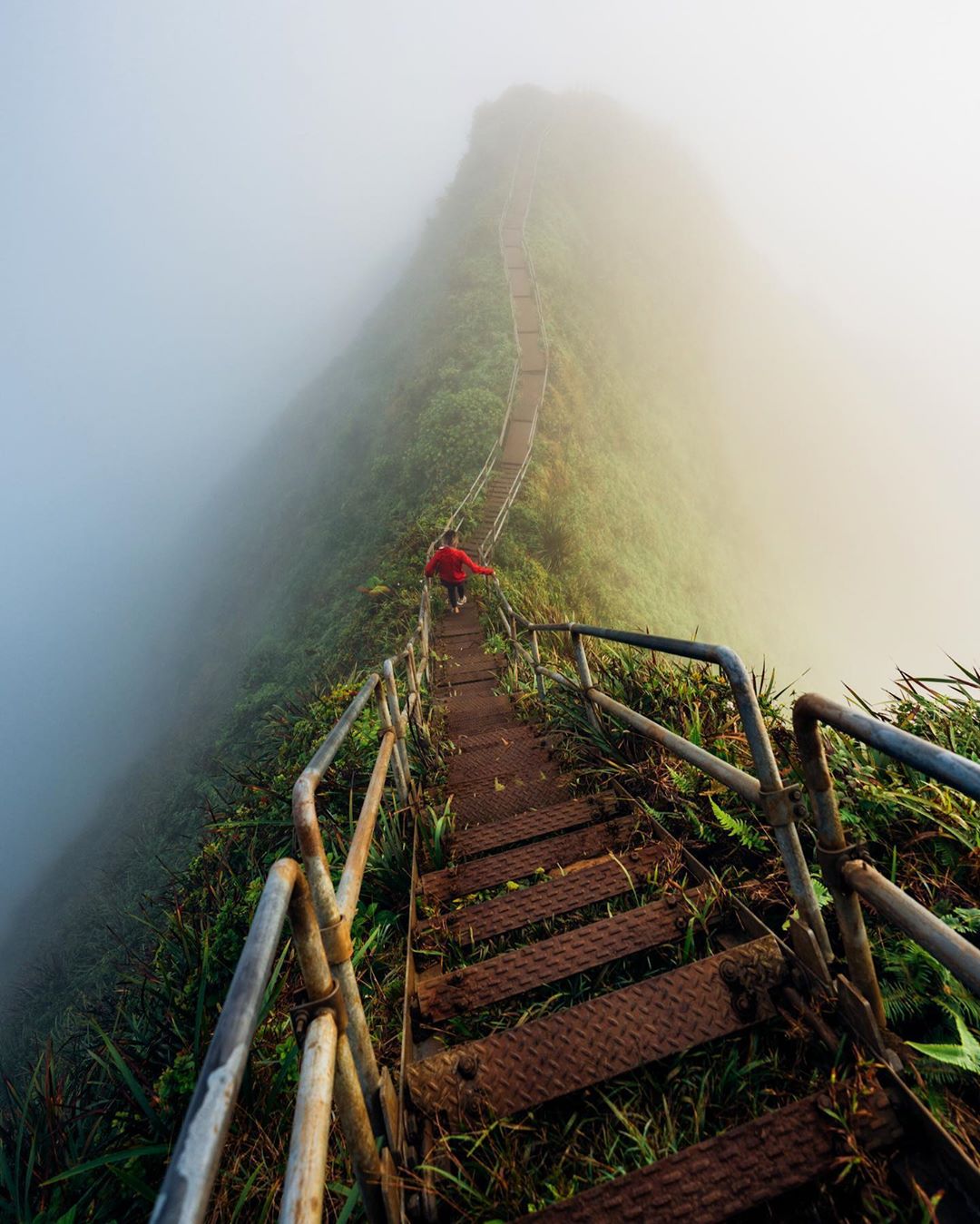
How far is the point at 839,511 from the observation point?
3139 centimetres

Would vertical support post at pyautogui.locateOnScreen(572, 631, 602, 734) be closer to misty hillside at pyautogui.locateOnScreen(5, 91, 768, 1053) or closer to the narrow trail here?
the narrow trail

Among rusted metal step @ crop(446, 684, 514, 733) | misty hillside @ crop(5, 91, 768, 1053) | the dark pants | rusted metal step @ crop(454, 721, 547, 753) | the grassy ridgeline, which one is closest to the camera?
rusted metal step @ crop(454, 721, 547, 753)

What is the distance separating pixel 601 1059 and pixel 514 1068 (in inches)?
11.3

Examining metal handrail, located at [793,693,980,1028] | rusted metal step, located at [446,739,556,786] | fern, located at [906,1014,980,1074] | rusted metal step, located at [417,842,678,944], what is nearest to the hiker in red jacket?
rusted metal step, located at [446,739,556,786]

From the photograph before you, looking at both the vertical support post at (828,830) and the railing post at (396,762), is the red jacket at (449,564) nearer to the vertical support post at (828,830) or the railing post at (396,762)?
the railing post at (396,762)

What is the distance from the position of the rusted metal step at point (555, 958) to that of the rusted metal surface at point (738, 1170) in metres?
0.77

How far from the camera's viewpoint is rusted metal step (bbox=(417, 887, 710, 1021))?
2.34m

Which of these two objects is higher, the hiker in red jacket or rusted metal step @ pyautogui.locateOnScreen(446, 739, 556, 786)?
the hiker in red jacket

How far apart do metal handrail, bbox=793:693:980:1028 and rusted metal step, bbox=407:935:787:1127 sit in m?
0.41

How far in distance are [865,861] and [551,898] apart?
1.56 metres

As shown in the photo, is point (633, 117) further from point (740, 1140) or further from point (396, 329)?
point (740, 1140)

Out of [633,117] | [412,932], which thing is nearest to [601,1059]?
[412,932]

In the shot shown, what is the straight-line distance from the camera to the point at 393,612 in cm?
1280

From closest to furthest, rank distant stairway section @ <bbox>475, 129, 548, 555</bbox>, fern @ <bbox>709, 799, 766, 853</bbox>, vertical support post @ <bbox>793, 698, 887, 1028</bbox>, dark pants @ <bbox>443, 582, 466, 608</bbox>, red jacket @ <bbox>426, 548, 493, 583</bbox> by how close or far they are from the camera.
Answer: vertical support post @ <bbox>793, 698, 887, 1028</bbox>
fern @ <bbox>709, 799, 766, 853</bbox>
red jacket @ <bbox>426, 548, 493, 583</bbox>
dark pants @ <bbox>443, 582, 466, 608</bbox>
distant stairway section @ <bbox>475, 129, 548, 555</bbox>
